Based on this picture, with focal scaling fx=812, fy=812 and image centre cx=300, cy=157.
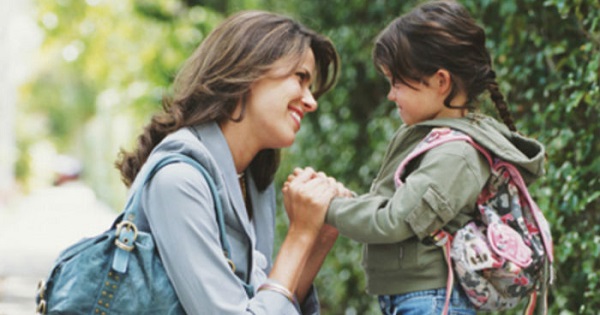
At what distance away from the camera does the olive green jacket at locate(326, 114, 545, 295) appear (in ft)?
7.64

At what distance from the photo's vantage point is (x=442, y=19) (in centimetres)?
254

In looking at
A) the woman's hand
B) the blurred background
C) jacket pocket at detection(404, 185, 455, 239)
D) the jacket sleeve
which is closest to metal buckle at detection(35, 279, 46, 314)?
the woman's hand

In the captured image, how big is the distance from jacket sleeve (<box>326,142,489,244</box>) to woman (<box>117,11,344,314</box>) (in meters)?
0.26

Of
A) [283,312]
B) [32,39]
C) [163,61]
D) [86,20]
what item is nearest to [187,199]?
[283,312]

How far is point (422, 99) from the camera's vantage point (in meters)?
2.58

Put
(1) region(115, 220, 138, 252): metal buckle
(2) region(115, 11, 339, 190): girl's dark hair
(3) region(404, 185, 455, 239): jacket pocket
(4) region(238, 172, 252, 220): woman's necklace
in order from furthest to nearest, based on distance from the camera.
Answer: (4) region(238, 172, 252, 220): woman's necklace < (2) region(115, 11, 339, 190): girl's dark hair < (3) region(404, 185, 455, 239): jacket pocket < (1) region(115, 220, 138, 252): metal buckle

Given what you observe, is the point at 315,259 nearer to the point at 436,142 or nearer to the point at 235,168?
the point at 235,168

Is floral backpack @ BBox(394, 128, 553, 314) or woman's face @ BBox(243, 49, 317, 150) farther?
woman's face @ BBox(243, 49, 317, 150)

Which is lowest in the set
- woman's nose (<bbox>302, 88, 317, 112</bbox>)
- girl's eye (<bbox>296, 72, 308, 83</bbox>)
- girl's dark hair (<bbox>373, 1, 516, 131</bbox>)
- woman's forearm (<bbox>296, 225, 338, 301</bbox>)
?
woman's forearm (<bbox>296, 225, 338, 301</bbox>)

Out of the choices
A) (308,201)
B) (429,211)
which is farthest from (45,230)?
(429,211)

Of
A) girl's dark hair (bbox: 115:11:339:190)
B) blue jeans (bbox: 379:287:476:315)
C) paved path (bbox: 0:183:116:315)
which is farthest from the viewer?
paved path (bbox: 0:183:116:315)

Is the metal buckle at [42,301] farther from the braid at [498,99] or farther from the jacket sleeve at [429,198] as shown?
the braid at [498,99]

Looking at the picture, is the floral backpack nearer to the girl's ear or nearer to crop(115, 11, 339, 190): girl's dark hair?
the girl's ear

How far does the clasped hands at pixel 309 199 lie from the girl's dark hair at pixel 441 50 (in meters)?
0.42
